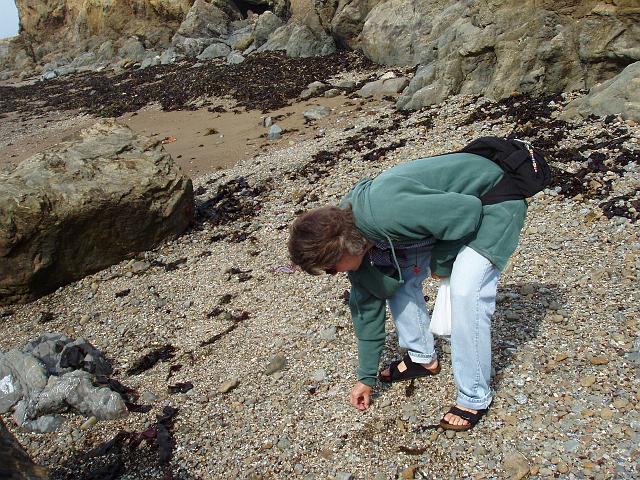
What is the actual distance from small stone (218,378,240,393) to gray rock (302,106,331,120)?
348 inches

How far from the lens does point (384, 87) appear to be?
13195 mm

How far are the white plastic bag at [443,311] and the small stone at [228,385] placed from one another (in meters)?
1.94

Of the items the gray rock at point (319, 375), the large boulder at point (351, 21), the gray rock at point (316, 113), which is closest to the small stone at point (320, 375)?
the gray rock at point (319, 375)

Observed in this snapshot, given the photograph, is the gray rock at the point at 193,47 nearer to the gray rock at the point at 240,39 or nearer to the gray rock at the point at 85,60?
the gray rock at the point at 240,39

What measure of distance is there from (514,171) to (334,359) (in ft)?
7.70

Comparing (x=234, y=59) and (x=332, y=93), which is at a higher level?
(x=332, y=93)

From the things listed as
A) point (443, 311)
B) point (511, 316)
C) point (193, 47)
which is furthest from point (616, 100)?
point (193, 47)

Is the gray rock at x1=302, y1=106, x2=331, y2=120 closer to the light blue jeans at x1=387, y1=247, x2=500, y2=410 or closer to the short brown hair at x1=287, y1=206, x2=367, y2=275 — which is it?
the light blue jeans at x1=387, y1=247, x2=500, y2=410

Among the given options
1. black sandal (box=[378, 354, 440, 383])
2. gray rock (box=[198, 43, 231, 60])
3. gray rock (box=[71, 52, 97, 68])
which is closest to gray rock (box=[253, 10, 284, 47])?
gray rock (box=[198, 43, 231, 60])

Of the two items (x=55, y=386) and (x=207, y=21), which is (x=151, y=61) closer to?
(x=207, y=21)

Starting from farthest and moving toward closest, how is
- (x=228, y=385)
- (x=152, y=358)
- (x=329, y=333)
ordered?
(x=152, y=358), (x=329, y=333), (x=228, y=385)

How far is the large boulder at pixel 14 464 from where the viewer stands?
243 centimetres

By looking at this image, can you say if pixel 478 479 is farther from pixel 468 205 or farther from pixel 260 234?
pixel 260 234

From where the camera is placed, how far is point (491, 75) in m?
10.5
